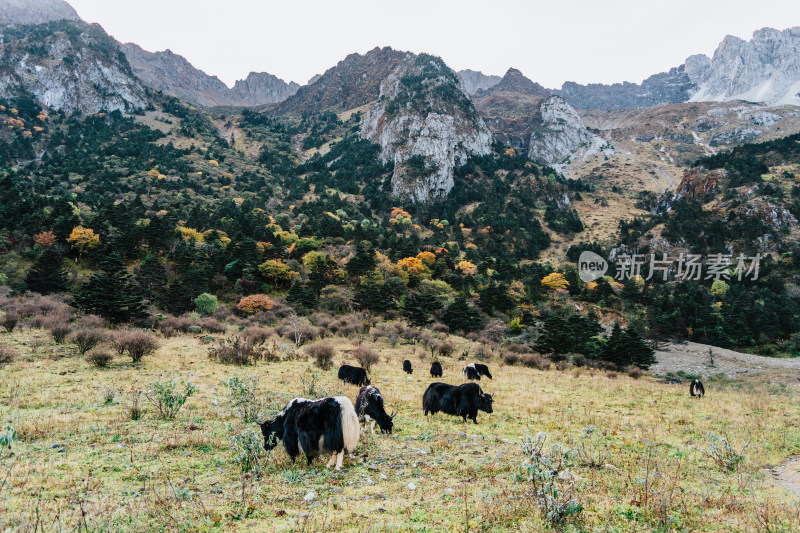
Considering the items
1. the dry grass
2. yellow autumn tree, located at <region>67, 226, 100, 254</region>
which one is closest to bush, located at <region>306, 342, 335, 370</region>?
the dry grass

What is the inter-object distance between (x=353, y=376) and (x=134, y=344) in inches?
431

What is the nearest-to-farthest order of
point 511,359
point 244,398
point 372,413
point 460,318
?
1. point 372,413
2. point 244,398
3. point 511,359
4. point 460,318

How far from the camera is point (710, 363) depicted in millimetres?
44531

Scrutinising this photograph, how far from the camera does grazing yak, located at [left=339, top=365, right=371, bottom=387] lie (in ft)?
57.9

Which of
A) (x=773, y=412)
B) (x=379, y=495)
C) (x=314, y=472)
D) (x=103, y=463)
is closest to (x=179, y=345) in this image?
(x=103, y=463)

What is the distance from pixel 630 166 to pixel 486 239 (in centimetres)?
13706

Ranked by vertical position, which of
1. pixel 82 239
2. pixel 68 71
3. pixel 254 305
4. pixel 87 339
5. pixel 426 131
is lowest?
pixel 254 305

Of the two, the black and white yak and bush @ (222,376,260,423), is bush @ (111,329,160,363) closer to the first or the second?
bush @ (222,376,260,423)

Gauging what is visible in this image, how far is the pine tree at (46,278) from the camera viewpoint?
3956cm

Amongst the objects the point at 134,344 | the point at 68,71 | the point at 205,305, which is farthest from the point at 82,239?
the point at 68,71

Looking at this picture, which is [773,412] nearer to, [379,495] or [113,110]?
[379,495]

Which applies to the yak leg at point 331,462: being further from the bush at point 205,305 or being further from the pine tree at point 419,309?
the bush at point 205,305

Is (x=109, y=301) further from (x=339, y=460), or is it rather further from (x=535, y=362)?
(x=535, y=362)

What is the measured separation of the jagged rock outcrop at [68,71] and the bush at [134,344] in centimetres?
18796
